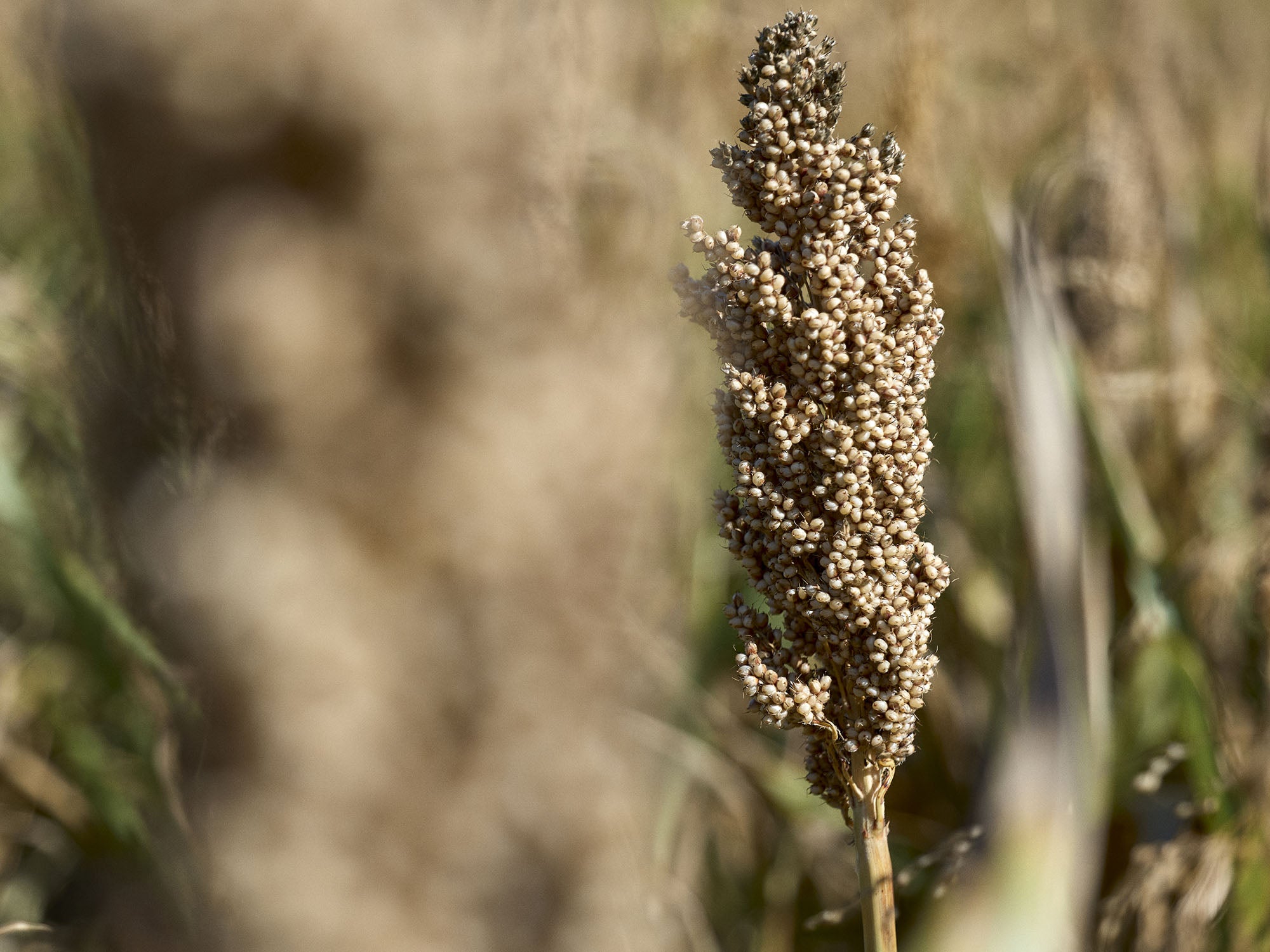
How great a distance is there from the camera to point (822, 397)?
34.9 inches

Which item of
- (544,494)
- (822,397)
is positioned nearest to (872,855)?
(822,397)

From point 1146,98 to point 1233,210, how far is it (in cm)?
120

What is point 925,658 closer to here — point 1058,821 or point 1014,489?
point 1058,821

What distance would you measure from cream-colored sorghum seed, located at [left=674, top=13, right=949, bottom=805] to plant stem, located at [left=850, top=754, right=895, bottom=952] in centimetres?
2

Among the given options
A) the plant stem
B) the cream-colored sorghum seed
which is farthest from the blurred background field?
the plant stem

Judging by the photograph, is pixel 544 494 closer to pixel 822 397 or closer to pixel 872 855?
pixel 822 397

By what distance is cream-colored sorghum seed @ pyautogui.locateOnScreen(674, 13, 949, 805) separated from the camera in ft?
2.82

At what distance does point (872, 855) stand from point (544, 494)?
0.67m

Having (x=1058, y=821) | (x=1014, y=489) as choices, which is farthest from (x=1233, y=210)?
(x=1058, y=821)

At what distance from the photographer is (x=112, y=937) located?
54.1 inches

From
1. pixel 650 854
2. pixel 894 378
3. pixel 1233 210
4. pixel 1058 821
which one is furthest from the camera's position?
pixel 1233 210

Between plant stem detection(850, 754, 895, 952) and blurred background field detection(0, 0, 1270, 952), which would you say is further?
plant stem detection(850, 754, 895, 952)

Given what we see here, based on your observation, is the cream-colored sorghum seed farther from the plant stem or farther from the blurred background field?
the blurred background field

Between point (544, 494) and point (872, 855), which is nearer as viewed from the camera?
point (544, 494)
